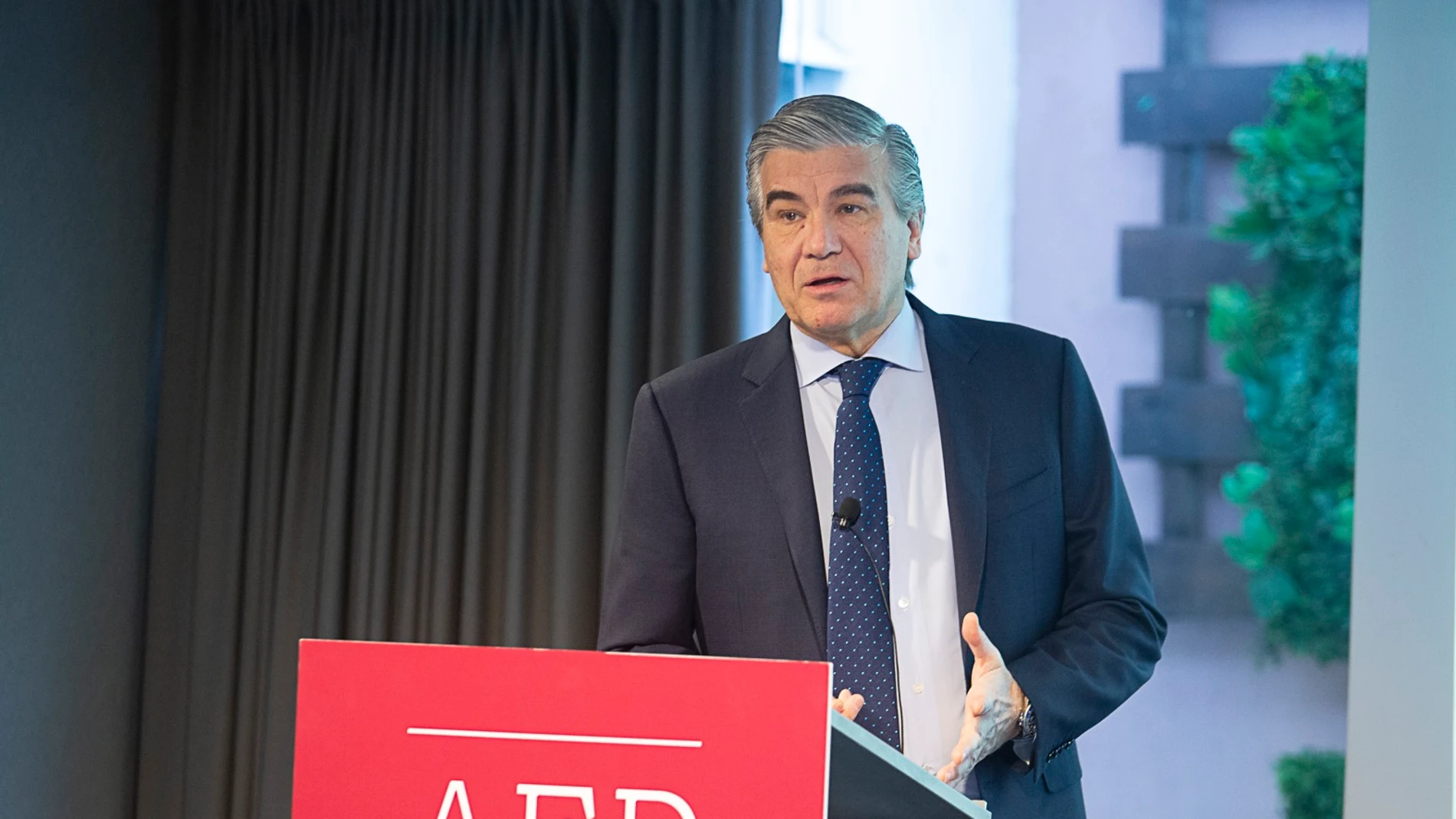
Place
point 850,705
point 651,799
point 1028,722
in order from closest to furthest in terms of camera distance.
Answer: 1. point 651,799
2. point 850,705
3. point 1028,722

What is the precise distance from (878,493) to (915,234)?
1.43ft

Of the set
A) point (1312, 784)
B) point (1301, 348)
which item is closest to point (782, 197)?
point (1301, 348)

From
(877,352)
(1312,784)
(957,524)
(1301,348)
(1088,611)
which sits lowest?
(1312,784)

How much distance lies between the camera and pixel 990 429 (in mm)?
1740

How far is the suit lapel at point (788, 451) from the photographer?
166 cm

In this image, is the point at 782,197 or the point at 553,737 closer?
the point at 553,737

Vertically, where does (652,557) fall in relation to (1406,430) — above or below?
below

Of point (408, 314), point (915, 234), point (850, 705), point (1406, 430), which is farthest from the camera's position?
point (408, 314)

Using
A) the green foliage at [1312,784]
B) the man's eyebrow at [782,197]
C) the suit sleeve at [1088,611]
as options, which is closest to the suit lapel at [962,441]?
the suit sleeve at [1088,611]

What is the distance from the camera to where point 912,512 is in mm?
1719

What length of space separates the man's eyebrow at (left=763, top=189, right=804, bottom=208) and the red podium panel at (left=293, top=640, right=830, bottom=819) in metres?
1.02

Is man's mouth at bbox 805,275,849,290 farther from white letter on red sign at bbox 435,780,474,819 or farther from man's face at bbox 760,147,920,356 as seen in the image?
white letter on red sign at bbox 435,780,474,819

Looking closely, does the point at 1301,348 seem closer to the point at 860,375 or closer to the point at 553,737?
the point at 860,375

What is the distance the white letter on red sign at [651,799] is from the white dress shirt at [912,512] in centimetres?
78
